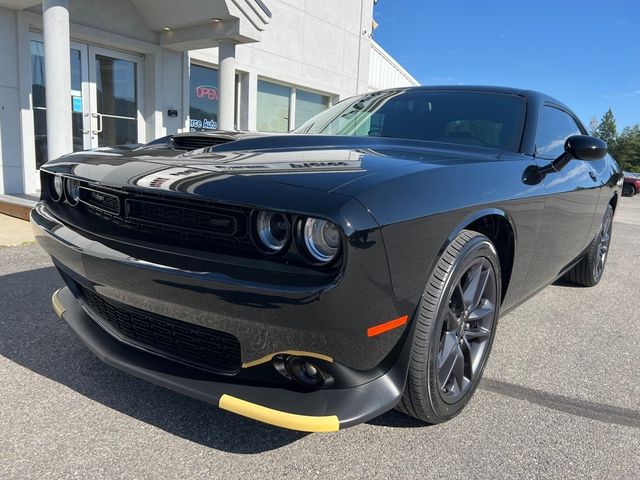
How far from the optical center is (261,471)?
67.2 inches

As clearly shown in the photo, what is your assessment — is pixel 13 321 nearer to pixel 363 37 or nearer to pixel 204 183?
pixel 204 183

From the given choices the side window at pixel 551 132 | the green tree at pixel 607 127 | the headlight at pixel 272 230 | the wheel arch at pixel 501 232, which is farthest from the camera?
the green tree at pixel 607 127

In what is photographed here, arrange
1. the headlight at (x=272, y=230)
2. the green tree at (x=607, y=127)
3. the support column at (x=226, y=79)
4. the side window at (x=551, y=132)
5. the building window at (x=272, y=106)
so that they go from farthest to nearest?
the green tree at (x=607, y=127) → the building window at (x=272, y=106) → the support column at (x=226, y=79) → the side window at (x=551, y=132) → the headlight at (x=272, y=230)

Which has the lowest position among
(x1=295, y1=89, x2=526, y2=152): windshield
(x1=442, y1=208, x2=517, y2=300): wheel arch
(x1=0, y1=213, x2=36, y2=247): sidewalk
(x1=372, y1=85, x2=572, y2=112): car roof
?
(x1=0, y1=213, x2=36, y2=247): sidewalk

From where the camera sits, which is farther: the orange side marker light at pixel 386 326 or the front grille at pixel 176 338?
the front grille at pixel 176 338

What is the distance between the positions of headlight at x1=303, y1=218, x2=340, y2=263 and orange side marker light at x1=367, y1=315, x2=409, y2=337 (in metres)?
0.25

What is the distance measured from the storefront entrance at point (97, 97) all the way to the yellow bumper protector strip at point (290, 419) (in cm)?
703

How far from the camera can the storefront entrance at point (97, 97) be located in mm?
7426

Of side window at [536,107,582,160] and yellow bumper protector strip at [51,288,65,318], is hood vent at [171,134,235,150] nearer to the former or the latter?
yellow bumper protector strip at [51,288,65,318]

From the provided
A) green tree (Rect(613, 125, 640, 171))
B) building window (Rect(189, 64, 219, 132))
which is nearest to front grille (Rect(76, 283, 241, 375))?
building window (Rect(189, 64, 219, 132))

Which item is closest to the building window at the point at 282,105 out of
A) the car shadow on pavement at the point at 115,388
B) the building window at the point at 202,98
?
the building window at the point at 202,98

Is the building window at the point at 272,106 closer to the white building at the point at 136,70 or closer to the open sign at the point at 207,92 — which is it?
the white building at the point at 136,70

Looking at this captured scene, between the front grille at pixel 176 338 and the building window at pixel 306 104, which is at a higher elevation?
the building window at pixel 306 104

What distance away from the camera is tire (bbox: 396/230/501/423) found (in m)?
1.75
